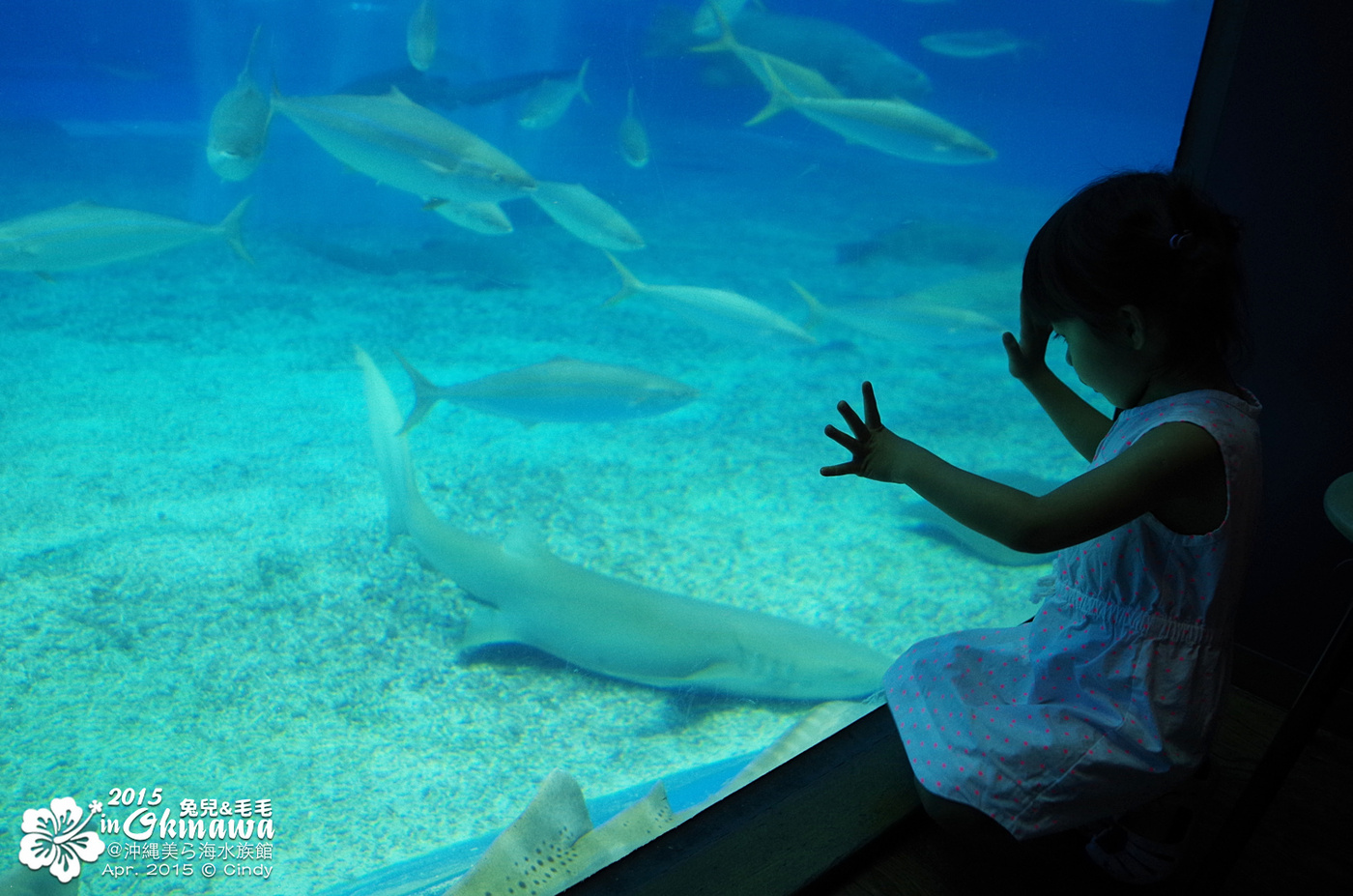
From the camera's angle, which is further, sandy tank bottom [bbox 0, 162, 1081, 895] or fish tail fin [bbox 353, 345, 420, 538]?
fish tail fin [bbox 353, 345, 420, 538]

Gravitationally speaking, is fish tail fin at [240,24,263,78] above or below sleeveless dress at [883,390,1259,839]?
above

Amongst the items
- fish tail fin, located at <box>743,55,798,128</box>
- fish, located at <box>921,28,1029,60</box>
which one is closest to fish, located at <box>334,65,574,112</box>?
fish tail fin, located at <box>743,55,798,128</box>

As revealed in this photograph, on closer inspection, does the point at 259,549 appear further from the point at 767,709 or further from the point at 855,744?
the point at 855,744

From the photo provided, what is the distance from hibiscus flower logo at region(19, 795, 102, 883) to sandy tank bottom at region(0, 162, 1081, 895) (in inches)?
2.2

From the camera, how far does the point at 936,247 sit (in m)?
10.8

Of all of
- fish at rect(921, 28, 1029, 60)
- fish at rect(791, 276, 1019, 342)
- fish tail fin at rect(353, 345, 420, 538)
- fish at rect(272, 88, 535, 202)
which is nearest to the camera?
fish tail fin at rect(353, 345, 420, 538)

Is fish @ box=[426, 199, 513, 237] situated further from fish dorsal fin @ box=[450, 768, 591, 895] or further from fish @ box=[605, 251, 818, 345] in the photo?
fish dorsal fin @ box=[450, 768, 591, 895]

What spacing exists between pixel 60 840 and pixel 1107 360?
1711 mm

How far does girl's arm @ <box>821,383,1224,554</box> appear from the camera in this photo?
845 mm

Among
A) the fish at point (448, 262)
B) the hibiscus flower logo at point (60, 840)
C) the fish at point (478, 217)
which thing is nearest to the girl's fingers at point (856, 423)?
the hibiscus flower logo at point (60, 840)

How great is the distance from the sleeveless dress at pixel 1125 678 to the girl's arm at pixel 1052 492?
6 centimetres

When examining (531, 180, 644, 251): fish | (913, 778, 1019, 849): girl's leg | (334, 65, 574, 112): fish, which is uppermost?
(334, 65, 574, 112): fish

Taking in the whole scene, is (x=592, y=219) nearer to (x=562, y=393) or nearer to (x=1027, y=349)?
(x=562, y=393)

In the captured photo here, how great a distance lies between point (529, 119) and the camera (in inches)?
240
